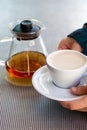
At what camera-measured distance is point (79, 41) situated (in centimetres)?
67

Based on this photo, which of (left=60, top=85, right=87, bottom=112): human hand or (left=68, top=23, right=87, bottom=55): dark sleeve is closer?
(left=60, top=85, right=87, bottom=112): human hand

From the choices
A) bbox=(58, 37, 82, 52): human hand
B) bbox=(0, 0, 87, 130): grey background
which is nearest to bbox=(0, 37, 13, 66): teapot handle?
bbox=(0, 0, 87, 130): grey background

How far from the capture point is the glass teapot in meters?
0.59

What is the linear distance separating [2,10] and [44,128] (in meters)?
0.48

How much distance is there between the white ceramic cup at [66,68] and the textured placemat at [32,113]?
51mm

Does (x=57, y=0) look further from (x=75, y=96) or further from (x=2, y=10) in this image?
(x=75, y=96)

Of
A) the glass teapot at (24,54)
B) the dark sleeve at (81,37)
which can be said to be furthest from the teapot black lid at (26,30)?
the dark sleeve at (81,37)

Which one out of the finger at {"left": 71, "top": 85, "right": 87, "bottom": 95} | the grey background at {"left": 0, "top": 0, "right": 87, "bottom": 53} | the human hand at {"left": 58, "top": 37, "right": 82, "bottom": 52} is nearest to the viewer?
the finger at {"left": 71, "top": 85, "right": 87, "bottom": 95}

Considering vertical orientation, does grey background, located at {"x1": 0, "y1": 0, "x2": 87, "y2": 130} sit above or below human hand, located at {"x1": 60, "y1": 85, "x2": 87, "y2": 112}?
below

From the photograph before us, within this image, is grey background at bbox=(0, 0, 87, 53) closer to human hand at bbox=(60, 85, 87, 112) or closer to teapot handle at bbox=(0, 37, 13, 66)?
teapot handle at bbox=(0, 37, 13, 66)

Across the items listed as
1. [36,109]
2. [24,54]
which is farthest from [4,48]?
[36,109]

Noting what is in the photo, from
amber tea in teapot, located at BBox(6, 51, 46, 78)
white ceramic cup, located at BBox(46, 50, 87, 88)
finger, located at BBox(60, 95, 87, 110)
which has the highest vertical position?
white ceramic cup, located at BBox(46, 50, 87, 88)

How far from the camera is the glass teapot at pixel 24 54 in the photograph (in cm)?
59

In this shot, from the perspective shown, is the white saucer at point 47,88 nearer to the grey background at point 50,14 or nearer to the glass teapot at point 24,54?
the glass teapot at point 24,54
